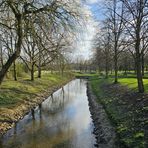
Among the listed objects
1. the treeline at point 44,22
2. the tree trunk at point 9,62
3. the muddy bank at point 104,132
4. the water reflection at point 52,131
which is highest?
the treeline at point 44,22

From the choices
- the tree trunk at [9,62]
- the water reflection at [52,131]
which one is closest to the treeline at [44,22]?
the tree trunk at [9,62]

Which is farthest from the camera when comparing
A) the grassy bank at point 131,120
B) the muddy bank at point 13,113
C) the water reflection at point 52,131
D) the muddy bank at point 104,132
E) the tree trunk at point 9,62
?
the muddy bank at point 13,113

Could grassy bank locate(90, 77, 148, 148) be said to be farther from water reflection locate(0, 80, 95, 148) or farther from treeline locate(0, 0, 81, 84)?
treeline locate(0, 0, 81, 84)

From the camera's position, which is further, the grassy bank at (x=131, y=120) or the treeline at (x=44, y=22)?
the treeline at (x=44, y=22)

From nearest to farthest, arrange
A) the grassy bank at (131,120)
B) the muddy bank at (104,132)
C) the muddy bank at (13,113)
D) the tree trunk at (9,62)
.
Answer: the grassy bank at (131,120) → the muddy bank at (104,132) → the tree trunk at (9,62) → the muddy bank at (13,113)

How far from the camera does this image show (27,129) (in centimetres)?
2012

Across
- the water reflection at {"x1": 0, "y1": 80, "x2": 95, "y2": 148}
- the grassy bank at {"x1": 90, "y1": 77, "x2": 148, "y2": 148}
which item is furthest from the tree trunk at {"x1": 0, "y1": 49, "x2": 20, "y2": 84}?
the grassy bank at {"x1": 90, "y1": 77, "x2": 148, "y2": 148}

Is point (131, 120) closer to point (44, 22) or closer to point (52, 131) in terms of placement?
point (52, 131)

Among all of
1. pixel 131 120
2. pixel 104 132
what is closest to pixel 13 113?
pixel 104 132

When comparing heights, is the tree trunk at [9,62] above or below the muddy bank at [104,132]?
above

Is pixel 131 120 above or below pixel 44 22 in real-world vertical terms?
below

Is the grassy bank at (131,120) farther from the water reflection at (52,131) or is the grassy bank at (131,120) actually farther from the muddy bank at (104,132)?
the water reflection at (52,131)

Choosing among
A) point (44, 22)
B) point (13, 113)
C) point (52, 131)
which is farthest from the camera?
point (13, 113)

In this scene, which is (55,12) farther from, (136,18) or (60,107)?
(60,107)
